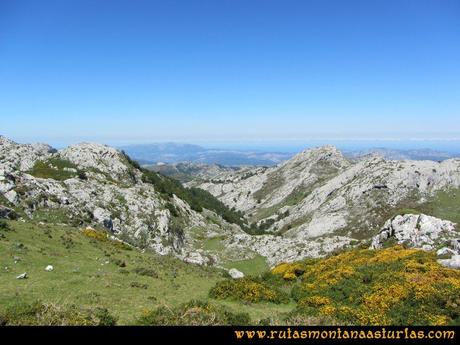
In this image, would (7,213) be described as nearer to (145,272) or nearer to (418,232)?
(145,272)

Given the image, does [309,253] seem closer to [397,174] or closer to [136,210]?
[136,210]

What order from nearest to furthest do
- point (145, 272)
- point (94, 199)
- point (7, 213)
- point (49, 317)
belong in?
point (49, 317) → point (145, 272) → point (7, 213) → point (94, 199)

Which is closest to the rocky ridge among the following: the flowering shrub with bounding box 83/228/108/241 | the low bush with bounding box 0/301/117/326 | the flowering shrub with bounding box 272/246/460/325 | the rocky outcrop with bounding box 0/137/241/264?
the rocky outcrop with bounding box 0/137/241/264

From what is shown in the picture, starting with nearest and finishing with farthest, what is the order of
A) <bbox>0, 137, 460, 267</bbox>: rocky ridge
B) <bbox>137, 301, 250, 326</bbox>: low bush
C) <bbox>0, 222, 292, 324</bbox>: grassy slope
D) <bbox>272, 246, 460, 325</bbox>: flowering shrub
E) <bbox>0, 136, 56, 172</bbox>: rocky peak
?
<bbox>137, 301, 250, 326</bbox>: low bush
<bbox>272, 246, 460, 325</bbox>: flowering shrub
<bbox>0, 222, 292, 324</bbox>: grassy slope
<bbox>0, 137, 460, 267</bbox>: rocky ridge
<bbox>0, 136, 56, 172</bbox>: rocky peak

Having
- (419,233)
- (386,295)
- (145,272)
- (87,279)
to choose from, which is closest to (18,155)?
(145,272)

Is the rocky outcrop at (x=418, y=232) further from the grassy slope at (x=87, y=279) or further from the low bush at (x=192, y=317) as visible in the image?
the low bush at (x=192, y=317)

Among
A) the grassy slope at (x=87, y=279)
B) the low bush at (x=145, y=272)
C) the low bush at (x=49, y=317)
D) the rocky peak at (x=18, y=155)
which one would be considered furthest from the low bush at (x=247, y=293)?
the rocky peak at (x=18, y=155)

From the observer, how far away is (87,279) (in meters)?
27.2

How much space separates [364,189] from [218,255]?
221ft

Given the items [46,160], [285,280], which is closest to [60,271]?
[285,280]

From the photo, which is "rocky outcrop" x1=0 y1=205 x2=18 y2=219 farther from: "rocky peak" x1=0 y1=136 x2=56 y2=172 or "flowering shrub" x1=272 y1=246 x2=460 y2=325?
"rocky peak" x1=0 y1=136 x2=56 y2=172

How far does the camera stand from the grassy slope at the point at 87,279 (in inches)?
887

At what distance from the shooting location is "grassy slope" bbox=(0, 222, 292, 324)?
2253 centimetres
